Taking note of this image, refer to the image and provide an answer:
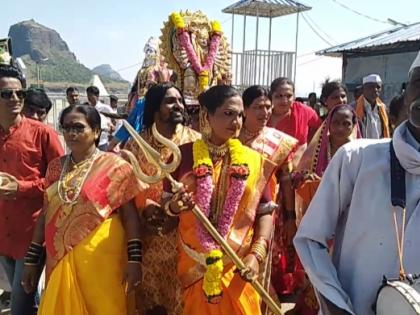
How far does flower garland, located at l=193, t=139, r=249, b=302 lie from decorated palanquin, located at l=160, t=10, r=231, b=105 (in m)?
2.29

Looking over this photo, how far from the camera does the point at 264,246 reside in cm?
308

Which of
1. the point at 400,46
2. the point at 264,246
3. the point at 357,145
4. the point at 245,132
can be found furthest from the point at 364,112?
the point at 400,46

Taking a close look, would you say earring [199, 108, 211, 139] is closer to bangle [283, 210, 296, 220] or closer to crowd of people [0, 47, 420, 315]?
crowd of people [0, 47, 420, 315]

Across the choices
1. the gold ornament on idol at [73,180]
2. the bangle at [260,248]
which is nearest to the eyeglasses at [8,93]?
the gold ornament on idol at [73,180]

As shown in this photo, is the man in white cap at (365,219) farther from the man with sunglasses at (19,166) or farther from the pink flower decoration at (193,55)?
the pink flower decoration at (193,55)

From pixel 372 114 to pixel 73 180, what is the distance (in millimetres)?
4088

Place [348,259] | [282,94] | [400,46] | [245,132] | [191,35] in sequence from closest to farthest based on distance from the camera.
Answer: [348,259] < [245,132] < [282,94] < [191,35] < [400,46]

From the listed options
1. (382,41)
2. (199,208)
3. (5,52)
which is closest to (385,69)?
(382,41)

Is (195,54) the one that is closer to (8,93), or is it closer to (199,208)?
(8,93)

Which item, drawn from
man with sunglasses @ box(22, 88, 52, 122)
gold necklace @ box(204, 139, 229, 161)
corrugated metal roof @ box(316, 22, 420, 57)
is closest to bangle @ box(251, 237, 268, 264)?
gold necklace @ box(204, 139, 229, 161)

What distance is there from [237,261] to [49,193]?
4.14ft

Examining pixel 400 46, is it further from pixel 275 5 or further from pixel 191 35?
pixel 191 35

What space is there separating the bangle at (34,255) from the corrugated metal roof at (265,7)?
1326cm

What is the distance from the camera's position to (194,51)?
18.3ft
